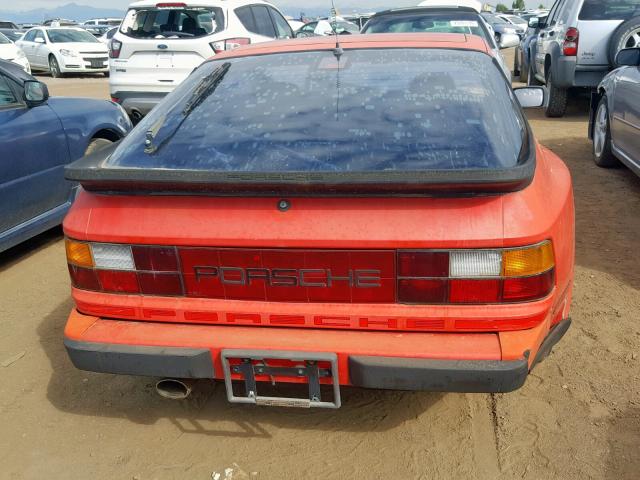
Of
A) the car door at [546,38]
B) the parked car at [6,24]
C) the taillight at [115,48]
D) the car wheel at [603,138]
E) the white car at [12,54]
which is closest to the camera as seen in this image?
the car wheel at [603,138]

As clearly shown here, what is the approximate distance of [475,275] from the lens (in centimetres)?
205

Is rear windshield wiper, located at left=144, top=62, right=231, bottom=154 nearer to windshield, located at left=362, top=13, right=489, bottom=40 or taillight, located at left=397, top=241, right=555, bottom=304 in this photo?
taillight, located at left=397, top=241, right=555, bottom=304

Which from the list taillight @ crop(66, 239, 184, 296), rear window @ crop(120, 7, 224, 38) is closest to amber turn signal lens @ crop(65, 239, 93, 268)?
taillight @ crop(66, 239, 184, 296)

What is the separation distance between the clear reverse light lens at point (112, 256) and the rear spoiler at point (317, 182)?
21 centimetres

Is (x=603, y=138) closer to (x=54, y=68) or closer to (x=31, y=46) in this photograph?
(x=54, y=68)

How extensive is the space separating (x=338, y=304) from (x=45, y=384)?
1.72 metres

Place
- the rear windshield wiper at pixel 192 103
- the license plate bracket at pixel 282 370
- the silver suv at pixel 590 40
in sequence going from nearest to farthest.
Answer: the license plate bracket at pixel 282 370 → the rear windshield wiper at pixel 192 103 → the silver suv at pixel 590 40

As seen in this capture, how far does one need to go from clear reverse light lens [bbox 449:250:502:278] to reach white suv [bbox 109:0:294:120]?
6265mm

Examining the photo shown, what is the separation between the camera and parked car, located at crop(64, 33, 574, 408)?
2020mm

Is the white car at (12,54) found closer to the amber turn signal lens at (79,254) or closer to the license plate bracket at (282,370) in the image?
the amber turn signal lens at (79,254)

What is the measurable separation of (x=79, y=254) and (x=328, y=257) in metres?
0.95

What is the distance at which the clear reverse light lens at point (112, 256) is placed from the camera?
7.26 ft

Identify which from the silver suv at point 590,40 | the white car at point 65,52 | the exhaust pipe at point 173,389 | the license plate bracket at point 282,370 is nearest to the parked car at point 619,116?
the silver suv at point 590,40

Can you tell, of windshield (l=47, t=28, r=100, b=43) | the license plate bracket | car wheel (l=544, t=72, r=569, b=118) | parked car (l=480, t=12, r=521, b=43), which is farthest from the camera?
windshield (l=47, t=28, r=100, b=43)
